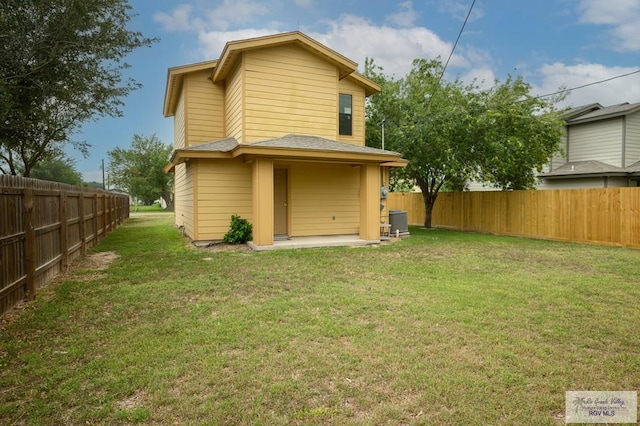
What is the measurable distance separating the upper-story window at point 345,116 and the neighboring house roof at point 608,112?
11.2m

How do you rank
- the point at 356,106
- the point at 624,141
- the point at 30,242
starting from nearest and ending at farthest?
the point at 30,242 → the point at 356,106 → the point at 624,141

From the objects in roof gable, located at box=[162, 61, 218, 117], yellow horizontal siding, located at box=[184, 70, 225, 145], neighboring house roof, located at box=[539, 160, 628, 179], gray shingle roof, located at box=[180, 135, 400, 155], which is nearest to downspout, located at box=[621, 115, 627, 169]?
neighboring house roof, located at box=[539, 160, 628, 179]

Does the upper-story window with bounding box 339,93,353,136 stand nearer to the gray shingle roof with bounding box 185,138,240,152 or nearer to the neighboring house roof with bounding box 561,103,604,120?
the gray shingle roof with bounding box 185,138,240,152

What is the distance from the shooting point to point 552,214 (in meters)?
12.0

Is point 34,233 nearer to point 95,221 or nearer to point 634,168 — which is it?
point 95,221

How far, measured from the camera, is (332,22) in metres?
15.5

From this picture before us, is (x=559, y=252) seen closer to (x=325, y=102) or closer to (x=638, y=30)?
(x=325, y=102)

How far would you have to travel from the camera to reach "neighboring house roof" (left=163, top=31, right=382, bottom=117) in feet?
32.8

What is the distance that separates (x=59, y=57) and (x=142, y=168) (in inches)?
1488

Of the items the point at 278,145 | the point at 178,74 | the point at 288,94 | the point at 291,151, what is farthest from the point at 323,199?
the point at 178,74

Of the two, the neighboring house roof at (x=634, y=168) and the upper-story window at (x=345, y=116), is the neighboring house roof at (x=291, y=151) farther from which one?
the neighboring house roof at (x=634, y=168)

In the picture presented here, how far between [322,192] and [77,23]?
7496 millimetres

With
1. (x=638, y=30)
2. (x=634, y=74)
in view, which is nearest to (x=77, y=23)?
(x=634, y=74)

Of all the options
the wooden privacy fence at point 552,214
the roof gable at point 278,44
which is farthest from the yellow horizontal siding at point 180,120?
the wooden privacy fence at point 552,214
